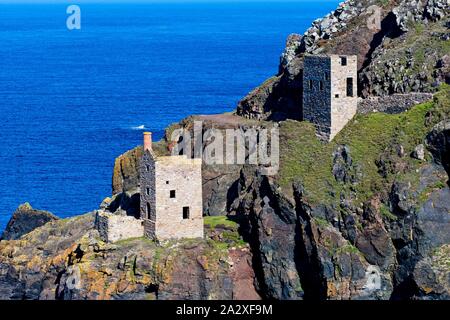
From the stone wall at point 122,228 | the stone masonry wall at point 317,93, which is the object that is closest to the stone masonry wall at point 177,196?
the stone wall at point 122,228

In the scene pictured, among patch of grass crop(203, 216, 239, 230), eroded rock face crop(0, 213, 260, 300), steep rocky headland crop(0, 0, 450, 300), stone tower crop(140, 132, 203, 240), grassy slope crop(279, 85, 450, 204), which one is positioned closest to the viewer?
steep rocky headland crop(0, 0, 450, 300)

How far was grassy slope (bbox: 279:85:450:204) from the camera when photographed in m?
108

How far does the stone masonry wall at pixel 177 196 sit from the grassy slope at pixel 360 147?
6.20 metres

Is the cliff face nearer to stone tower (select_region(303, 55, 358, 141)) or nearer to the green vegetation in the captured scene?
stone tower (select_region(303, 55, 358, 141))

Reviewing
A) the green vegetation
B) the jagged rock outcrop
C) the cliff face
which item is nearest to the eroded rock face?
the green vegetation

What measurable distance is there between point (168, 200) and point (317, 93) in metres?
13.5

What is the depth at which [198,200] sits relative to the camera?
110 m

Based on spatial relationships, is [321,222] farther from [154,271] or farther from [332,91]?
[154,271]

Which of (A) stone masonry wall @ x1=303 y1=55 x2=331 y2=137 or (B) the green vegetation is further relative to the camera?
(A) stone masonry wall @ x1=303 y1=55 x2=331 y2=137
